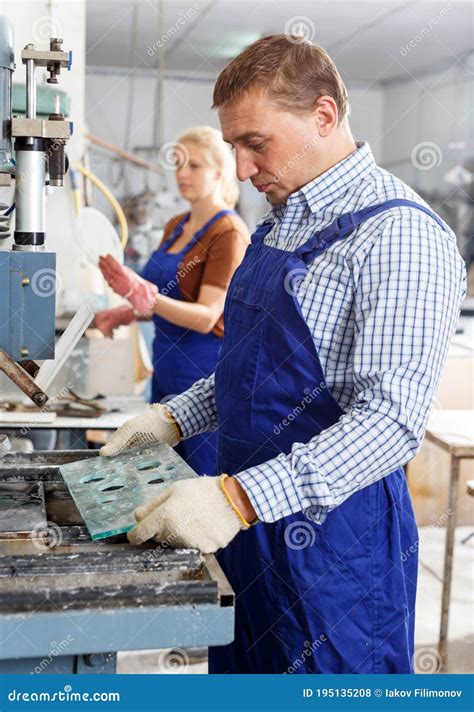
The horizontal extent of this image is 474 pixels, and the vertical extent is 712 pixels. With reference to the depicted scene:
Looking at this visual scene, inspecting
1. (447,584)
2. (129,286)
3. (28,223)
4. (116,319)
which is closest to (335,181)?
(28,223)

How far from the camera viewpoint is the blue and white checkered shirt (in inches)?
48.3

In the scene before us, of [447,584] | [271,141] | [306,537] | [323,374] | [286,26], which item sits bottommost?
[447,584]

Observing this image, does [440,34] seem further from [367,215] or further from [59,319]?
[367,215]

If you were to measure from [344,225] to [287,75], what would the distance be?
10.5 inches

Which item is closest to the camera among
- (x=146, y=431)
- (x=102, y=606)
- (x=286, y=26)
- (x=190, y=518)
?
(x=102, y=606)

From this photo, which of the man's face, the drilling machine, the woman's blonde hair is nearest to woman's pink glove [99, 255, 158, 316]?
the woman's blonde hair

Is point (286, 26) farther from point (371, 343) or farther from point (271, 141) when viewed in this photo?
point (371, 343)

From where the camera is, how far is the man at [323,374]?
1.25 metres

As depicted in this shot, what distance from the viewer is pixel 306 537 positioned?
1394mm

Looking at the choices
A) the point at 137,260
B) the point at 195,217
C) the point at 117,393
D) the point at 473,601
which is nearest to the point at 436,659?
the point at 473,601

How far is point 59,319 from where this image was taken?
339cm

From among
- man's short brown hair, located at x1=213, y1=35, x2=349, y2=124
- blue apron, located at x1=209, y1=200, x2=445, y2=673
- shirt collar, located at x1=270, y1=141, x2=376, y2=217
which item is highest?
man's short brown hair, located at x1=213, y1=35, x2=349, y2=124

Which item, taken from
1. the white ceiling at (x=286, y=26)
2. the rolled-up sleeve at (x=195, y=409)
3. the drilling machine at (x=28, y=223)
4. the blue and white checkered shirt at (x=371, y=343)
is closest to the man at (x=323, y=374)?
the blue and white checkered shirt at (x=371, y=343)

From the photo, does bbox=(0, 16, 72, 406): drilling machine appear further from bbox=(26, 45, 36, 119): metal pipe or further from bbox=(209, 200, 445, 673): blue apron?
bbox=(209, 200, 445, 673): blue apron
